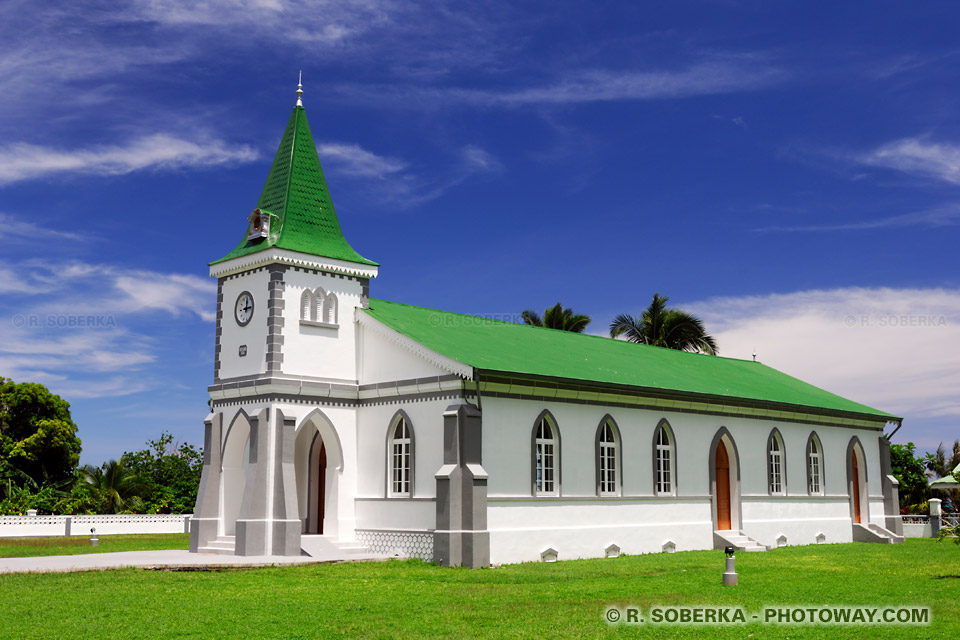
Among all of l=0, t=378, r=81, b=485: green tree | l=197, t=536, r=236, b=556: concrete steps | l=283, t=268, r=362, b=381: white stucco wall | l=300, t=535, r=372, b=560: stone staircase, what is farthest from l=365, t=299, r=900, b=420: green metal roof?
l=0, t=378, r=81, b=485: green tree

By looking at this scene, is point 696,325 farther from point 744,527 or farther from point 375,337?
point 375,337

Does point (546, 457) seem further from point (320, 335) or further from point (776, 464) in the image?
point (776, 464)

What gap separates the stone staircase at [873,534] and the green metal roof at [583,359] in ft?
14.7

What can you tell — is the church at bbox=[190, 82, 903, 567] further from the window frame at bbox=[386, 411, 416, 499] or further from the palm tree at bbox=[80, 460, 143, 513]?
the palm tree at bbox=[80, 460, 143, 513]

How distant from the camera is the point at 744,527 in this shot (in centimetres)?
3175

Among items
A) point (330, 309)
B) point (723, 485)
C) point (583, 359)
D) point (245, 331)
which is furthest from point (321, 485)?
point (723, 485)

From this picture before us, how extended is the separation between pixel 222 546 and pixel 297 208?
32.0ft

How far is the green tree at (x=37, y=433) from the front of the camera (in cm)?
4609

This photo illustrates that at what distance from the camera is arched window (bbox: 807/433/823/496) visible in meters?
35.4

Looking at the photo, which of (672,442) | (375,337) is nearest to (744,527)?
(672,442)

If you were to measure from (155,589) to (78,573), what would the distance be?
3318 millimetres

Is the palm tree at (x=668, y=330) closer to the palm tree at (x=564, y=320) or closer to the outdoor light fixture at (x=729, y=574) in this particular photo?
the palm tree at (x=564, y=320)

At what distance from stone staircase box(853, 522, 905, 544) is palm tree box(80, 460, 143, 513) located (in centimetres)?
3188

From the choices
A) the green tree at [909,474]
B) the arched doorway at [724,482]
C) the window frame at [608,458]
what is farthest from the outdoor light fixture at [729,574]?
the green tree at [909,474]
